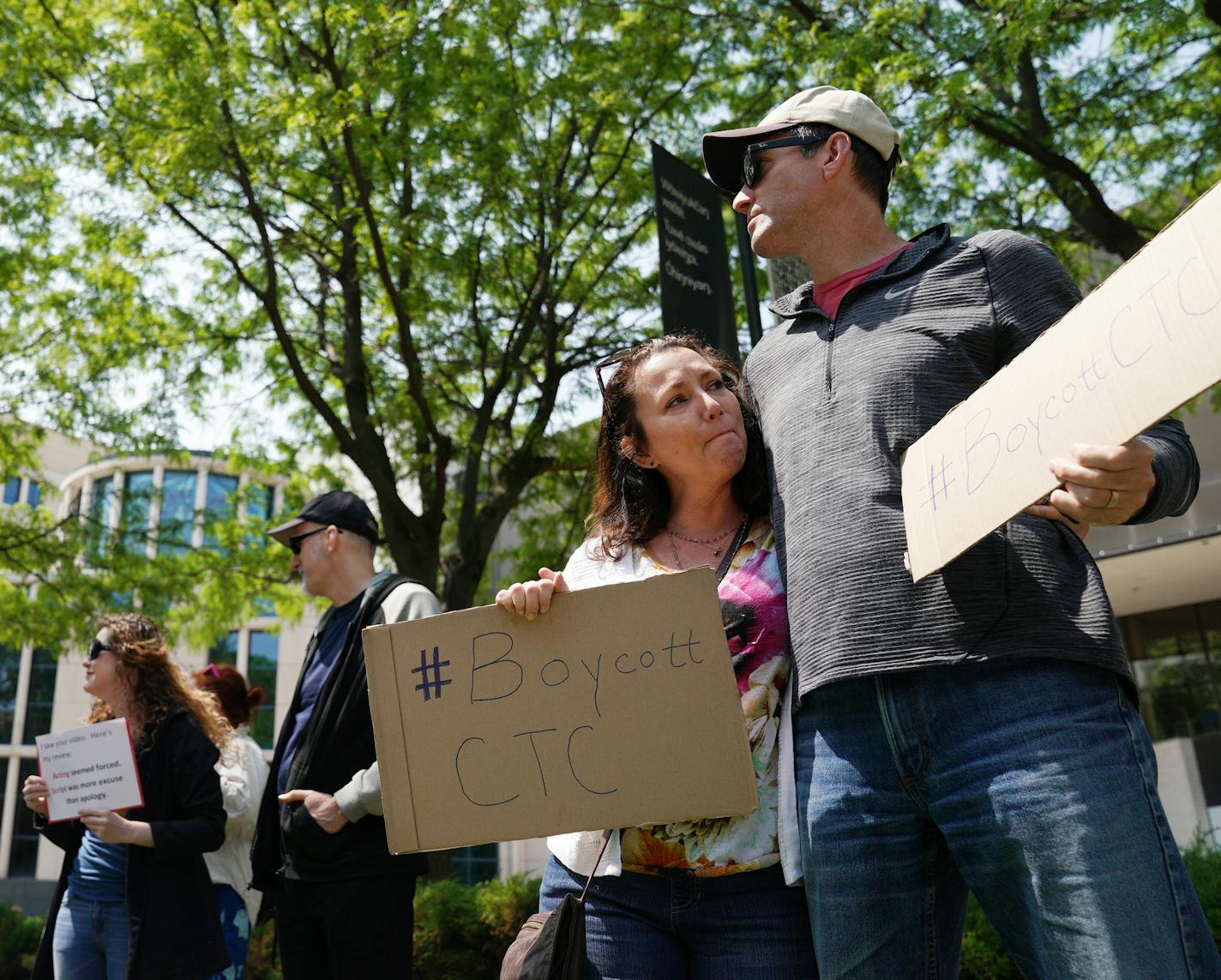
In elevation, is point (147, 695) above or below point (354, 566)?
below

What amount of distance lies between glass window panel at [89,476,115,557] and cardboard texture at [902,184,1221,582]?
1127 cm

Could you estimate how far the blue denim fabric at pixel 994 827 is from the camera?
1.74 m

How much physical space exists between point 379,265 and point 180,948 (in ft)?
19.0

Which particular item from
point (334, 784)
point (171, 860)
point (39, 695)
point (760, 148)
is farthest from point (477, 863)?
point (760, 148)

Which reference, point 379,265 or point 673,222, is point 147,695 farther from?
point 379,265

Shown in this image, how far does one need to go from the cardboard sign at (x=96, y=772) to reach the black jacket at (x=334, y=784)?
602 millimetres

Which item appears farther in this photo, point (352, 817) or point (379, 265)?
point (379, 265)

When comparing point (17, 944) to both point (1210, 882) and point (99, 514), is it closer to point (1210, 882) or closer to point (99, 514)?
point (99, 514)

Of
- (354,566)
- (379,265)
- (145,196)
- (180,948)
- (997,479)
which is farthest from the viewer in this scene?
(145,196)

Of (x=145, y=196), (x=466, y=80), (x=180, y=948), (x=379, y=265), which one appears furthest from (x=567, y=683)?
(x=145, y=196)

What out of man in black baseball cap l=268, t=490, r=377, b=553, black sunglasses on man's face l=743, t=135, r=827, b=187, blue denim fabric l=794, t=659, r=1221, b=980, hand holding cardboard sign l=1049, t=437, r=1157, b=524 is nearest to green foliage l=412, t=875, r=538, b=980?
man in black baseball cap l=268, t=490, r=377, b=553

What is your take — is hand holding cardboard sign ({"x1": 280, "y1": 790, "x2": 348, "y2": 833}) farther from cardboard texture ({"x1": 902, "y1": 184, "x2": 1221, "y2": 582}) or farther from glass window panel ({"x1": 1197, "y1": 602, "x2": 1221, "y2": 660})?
glass window panel ({"x1": 1197, "y1": 602, "x2": 1221, "y2": 660})

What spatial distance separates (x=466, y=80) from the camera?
31.0 feet

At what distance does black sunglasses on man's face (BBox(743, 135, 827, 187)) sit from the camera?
2475 millimetres
